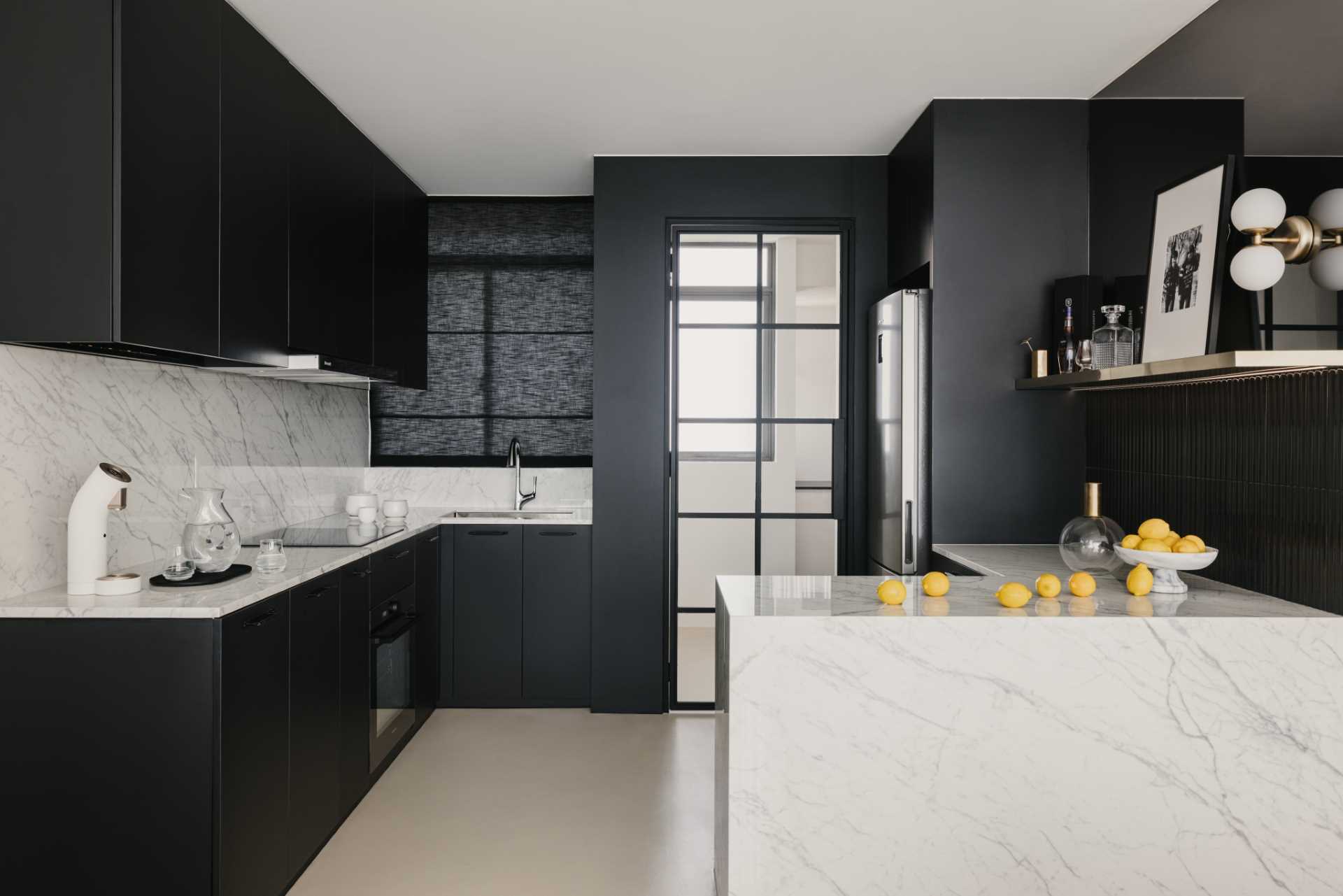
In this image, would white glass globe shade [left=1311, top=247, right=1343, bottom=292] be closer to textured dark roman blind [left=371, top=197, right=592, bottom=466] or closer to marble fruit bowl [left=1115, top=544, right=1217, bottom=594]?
marble fruit bowl [left=1115, top=544, right=1217, bottom=594]

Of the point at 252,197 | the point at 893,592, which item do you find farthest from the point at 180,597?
the point at 893,592

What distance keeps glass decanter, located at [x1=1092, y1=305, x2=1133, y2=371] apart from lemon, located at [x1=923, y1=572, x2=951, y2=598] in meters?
1.12

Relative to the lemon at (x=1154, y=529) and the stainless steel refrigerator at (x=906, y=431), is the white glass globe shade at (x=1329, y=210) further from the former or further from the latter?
the stainless steel refrigerator at (x=906, y=431)

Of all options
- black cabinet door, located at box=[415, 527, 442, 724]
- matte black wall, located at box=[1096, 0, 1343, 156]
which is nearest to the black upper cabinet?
black cabinet door, located at box=[415, 527, 442, 724]

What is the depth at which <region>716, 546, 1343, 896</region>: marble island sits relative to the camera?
198 centimetres

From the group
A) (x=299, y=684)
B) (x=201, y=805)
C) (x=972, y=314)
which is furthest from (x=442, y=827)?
(x=972, y=314)

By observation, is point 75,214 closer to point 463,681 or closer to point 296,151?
point 296,151

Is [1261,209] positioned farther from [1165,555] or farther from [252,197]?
[252,197]

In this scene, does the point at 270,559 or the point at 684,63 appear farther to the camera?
the point at 684,63

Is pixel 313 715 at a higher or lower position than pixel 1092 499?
lower

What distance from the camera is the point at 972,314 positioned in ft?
11.0

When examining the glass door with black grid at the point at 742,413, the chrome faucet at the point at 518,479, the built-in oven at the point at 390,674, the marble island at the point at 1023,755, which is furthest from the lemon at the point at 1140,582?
the chrome faucet at the point at 518,479

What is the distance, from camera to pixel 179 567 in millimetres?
2406

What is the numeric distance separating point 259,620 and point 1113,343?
283cm
